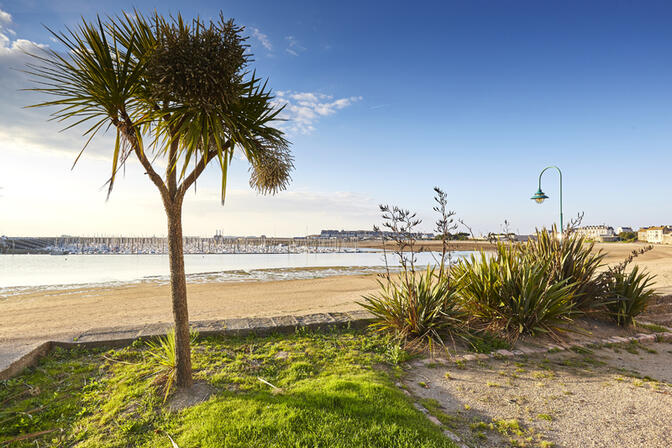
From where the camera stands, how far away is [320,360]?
4016mm

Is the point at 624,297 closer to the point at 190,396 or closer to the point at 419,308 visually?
the point at 419,308

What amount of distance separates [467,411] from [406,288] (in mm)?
2304

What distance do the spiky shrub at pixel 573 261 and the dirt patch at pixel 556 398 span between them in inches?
52.1

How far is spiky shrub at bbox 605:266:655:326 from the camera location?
5711mm

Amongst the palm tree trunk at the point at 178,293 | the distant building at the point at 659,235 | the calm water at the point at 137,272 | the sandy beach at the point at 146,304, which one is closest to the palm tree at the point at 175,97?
the palm tree trunk at the point at 178,293

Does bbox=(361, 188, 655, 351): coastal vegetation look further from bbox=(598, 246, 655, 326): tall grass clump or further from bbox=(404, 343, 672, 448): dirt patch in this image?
bbox=(404, 343, 672, 448): dirt patch

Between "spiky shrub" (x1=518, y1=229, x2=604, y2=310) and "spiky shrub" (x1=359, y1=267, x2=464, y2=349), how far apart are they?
1.79 m

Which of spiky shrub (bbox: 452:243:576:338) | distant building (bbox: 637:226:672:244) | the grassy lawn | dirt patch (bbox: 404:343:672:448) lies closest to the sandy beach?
the grassy lawn

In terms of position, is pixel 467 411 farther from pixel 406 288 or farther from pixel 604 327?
pixel 604 327

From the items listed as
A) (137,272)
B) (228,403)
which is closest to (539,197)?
(228,403)

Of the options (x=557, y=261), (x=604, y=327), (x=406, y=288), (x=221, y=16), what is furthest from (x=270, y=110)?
(x=604, y=327)

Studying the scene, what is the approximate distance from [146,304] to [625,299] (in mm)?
13803

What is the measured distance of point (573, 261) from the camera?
601 cm

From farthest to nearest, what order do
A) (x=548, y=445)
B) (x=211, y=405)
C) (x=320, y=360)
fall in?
(x=320, y=360)
(x=211, y=405)
(x=548, y=445)
